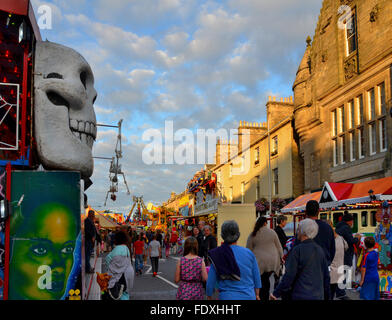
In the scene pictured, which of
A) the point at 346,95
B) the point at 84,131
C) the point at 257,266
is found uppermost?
the point at 346,95

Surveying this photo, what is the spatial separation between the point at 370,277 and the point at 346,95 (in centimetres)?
1729

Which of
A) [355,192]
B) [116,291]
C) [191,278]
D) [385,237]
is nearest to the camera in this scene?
[191,278]

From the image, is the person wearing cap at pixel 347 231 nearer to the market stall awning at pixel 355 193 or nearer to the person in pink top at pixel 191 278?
the market stall awning at pixel 355 193

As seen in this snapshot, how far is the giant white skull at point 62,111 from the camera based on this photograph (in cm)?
722

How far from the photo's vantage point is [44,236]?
6293mm

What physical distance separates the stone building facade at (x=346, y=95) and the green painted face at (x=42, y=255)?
16.7 meters

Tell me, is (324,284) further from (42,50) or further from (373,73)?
(373,73)

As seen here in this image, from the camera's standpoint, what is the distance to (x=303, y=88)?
29.0 m

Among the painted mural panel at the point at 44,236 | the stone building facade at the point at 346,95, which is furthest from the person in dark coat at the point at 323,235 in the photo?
the stone building facade at the point at 346,95

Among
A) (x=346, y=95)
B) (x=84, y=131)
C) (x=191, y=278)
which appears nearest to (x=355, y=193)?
(x=84, y=131)

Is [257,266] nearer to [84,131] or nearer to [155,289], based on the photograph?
[84,131]

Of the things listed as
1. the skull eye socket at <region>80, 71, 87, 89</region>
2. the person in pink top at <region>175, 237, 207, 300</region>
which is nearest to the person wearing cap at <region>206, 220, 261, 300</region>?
the person in pink top at <region>175, 237, 207, 300</region>
